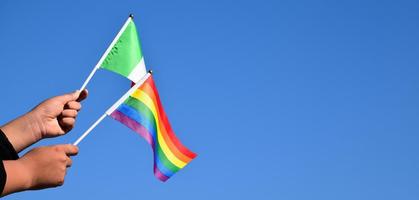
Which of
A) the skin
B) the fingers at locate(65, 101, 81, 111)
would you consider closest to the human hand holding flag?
the fingers at locate(65, 101, 81, 111)

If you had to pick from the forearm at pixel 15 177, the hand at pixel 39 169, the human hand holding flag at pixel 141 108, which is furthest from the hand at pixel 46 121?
the forearm at pixel 15 177

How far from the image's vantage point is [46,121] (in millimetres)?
5148

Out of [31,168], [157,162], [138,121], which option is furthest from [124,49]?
[31,168]

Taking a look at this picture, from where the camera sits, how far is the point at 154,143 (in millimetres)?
6914

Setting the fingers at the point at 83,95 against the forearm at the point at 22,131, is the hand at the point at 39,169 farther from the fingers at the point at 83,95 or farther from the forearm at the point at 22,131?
the fingers at the point at 83,95

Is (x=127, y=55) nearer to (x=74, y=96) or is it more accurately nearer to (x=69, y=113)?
(x=74, y=96)

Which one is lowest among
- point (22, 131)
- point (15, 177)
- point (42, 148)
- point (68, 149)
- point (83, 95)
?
point (15, 177)

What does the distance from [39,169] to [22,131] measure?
1163 millimetres

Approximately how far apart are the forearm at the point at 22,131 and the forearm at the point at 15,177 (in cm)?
109

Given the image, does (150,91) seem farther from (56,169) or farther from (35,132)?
(56,169)

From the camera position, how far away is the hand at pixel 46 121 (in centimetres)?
483

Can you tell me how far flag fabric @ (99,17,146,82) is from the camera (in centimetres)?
652

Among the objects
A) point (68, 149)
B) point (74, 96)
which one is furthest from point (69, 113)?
point (68, 149)

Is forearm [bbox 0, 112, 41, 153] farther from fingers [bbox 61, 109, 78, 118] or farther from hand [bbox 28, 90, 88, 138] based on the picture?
fingers [bbox 61, 109, 78, 118]
